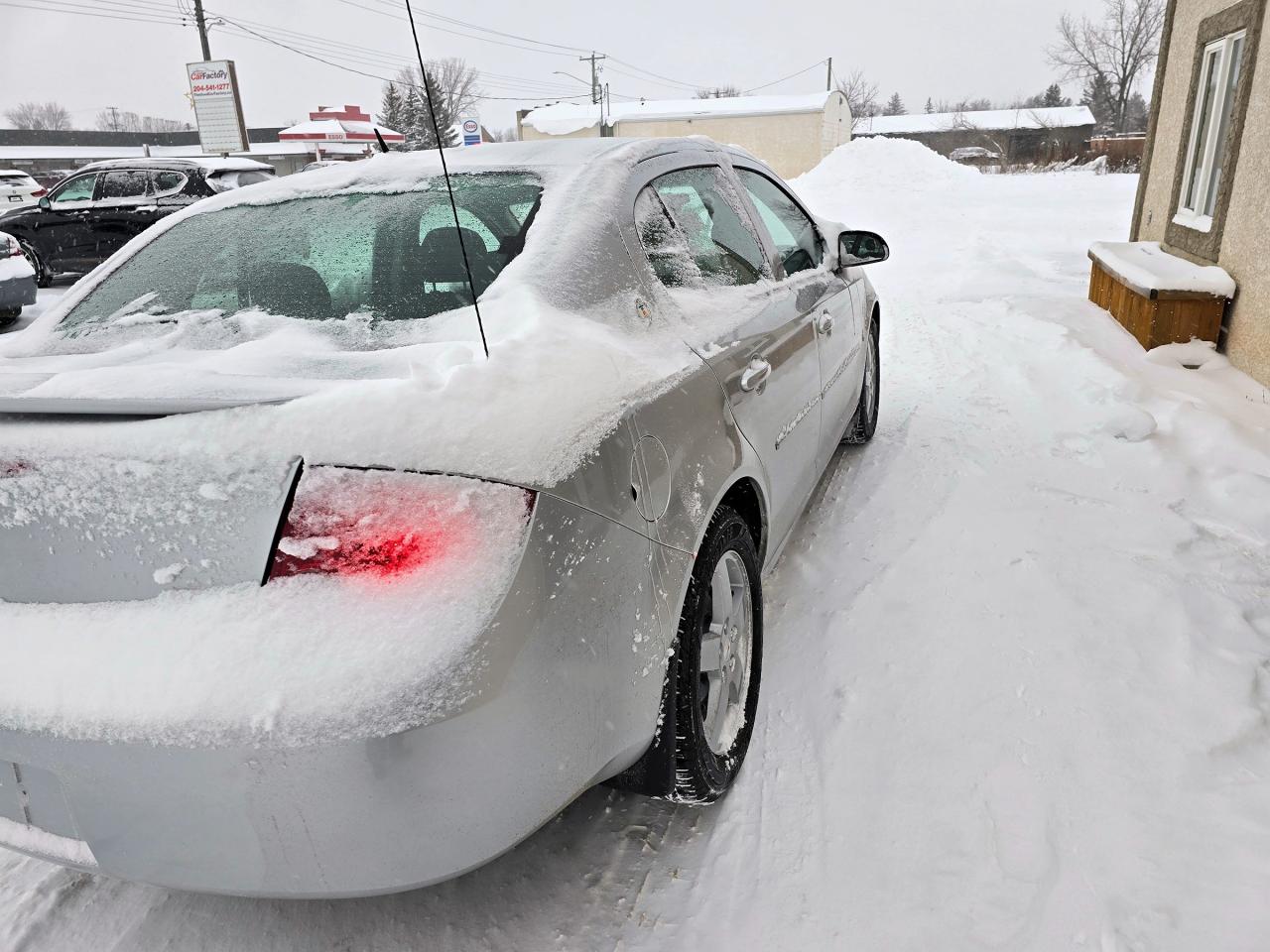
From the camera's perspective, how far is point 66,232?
12.5m

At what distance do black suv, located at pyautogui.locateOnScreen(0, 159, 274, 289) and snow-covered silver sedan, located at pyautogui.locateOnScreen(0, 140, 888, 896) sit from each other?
1230 cm

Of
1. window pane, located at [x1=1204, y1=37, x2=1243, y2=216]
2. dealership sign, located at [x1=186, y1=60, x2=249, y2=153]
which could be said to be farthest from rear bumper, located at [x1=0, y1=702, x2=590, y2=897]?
dealership sign, located at [x1=186, y1=60, x2=249, y2=153]

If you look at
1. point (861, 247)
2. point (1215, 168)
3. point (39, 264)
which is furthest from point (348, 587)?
point (39, 264)

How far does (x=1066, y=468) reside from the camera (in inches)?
169

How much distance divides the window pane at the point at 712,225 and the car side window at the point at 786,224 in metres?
0.26

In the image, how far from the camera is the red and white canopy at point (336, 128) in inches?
1976

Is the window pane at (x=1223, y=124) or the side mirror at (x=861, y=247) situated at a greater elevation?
the window pane at (x=1223, y=124)

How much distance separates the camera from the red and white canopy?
50188 mm

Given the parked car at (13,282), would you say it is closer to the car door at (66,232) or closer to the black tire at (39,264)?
the car door at (66,232)

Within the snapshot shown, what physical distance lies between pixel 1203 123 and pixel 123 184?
13236mm

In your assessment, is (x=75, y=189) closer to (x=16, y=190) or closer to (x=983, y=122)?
(x=16, y=190)

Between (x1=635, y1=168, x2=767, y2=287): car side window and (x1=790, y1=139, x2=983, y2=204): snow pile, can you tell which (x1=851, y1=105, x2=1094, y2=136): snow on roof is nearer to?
(x1=790, y1=139, x2=983, y2=204): snow pile

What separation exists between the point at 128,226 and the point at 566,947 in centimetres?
1328

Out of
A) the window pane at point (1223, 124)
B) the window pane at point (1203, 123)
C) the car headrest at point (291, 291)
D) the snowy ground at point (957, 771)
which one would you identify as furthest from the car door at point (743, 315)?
the window pane at point (1203, 123)
